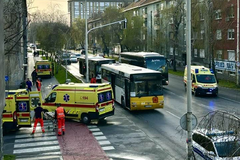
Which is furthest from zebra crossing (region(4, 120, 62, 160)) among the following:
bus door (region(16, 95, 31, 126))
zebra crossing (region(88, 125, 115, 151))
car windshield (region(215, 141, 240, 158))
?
car windshield (region(215, 141, 240, 158))

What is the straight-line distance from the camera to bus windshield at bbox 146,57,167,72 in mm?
35281

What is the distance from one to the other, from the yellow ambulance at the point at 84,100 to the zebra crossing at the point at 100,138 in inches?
28.0

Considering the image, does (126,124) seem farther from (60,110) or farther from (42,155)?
(42,155)

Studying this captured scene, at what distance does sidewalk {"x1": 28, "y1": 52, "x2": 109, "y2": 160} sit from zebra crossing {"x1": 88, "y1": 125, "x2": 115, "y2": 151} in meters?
0.16

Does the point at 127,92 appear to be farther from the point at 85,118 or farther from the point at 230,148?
the point at 230,148

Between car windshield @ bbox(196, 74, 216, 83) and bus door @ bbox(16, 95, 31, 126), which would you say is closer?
bus door @ bbox(16, 95, 31, 126)

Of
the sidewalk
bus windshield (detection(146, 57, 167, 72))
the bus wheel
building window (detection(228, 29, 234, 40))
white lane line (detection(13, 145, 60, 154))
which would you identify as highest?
building window (detection(228, 29, 234, 40))

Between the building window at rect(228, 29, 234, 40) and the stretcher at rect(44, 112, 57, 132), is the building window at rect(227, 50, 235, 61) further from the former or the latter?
the stretcher at rect(44, 112, 57, 132)

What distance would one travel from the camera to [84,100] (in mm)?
20797

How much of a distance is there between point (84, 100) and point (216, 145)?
11217mm

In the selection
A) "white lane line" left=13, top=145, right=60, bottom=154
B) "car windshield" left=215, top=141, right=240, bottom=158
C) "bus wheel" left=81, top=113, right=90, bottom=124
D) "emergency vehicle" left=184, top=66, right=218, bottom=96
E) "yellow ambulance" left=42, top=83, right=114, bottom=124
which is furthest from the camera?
"emergency vehicle" left=184, top=66, right=218, bottom=96

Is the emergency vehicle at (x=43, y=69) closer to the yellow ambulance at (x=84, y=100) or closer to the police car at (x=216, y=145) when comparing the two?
the yellow ambulance at (x=84, y=100)

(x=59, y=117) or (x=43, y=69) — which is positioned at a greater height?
(x=43, y=69)

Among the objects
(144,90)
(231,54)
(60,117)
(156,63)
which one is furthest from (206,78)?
(231,54)
